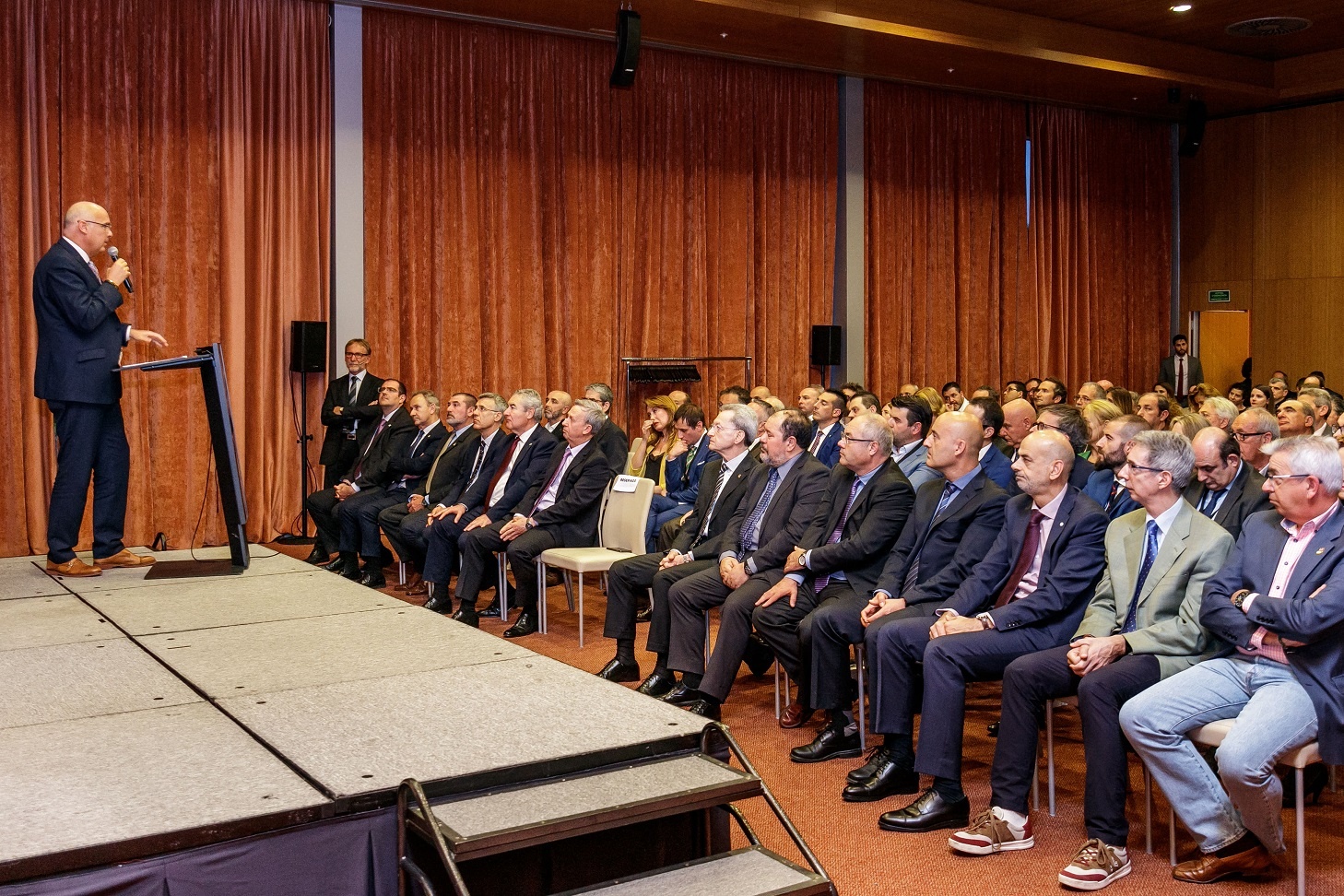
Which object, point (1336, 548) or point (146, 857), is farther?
point (1336, 548)

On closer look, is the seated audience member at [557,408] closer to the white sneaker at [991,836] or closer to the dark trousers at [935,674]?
the dark trousers at [935,674]

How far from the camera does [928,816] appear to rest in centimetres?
367

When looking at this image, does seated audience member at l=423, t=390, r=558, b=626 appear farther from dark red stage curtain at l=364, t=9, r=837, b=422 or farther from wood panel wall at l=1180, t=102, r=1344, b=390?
wood panel wall at l=1180, t=102, r=1344, b=390

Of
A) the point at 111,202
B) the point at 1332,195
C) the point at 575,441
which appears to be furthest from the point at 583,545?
the point at 1332,195

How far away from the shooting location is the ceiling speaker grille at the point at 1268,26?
11.2m

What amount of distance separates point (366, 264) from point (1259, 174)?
976 centimetres

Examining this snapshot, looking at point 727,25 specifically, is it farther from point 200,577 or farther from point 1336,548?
point 1336,548

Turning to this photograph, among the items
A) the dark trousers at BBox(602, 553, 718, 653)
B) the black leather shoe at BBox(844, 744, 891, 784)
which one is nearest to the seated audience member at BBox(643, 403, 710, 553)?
the dark trousers at BBox(602, 553, 718, 653)

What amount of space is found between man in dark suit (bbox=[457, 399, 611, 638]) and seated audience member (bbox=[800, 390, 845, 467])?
64.3 inches

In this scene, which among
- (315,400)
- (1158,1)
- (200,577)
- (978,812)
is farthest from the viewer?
(1158,1)

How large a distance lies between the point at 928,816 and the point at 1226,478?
160 centimetres

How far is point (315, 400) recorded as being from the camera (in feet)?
30.7

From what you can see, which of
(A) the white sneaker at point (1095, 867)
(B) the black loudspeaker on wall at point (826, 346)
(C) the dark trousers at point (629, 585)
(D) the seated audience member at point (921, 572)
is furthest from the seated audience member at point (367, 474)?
(A) the white sneaker at point (1095, 867)

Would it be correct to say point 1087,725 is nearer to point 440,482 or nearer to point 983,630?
point 983,630
